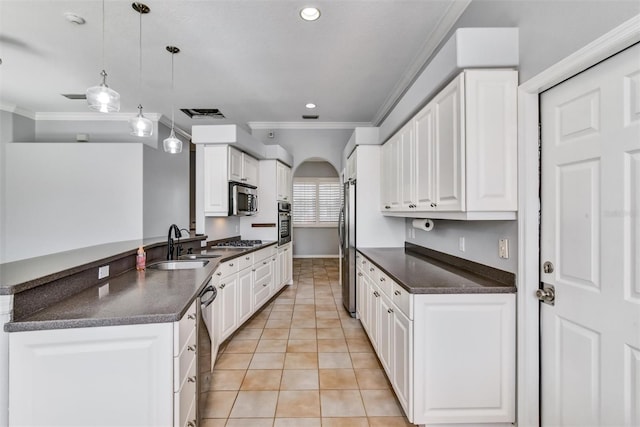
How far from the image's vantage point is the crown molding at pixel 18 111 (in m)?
4.76

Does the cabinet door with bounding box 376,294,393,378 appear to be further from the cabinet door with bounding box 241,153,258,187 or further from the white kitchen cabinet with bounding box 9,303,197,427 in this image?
the cabinet door with bounding box 241,153,258,187

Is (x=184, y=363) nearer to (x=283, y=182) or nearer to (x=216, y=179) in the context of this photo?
(x=216, y=179)

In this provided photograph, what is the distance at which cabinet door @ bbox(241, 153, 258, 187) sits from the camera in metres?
4.31

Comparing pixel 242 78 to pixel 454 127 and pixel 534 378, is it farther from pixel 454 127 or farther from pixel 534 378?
pixel 534 378

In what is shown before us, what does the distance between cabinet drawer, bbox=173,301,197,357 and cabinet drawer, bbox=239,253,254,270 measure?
1623mm

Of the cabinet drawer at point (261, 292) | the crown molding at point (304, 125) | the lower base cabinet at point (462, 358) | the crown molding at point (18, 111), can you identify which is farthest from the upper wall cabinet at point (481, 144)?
the crown molding at point (18, 111)

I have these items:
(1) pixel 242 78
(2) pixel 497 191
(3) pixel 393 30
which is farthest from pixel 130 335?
(1) pixel 242 78

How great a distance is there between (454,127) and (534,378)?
4.82ft

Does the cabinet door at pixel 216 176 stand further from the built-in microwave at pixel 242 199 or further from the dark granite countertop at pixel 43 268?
the dark granite countertop at pixel 43 268

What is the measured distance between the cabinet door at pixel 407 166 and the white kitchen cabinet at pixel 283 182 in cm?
258

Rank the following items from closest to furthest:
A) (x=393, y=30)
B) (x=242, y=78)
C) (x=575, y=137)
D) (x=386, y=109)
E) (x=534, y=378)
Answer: (x=575, y=137) < (x=534, y=378) < (x=393, y=30) < (x=242, y=78) < (x=386, y=109)

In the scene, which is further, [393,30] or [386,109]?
[386,109]

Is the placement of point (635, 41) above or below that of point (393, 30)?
below

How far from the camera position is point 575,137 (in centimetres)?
139
